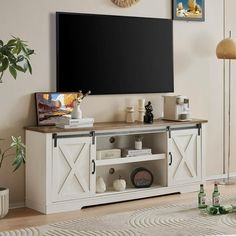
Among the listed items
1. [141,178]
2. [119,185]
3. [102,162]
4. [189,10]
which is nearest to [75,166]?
[102,162]

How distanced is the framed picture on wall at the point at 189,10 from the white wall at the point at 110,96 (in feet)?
0.21

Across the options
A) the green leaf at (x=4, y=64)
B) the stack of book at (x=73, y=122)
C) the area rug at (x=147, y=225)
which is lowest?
the area rug at (x=147, y=225)

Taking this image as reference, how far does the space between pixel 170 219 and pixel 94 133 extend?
112cm

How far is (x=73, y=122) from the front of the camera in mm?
5617

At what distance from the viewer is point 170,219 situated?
5199 millimetres

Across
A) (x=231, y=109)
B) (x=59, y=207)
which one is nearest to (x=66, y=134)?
(x=59, y=207)

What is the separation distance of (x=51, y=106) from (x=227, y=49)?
207cm

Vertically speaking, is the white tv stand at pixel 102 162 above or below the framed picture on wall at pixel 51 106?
below

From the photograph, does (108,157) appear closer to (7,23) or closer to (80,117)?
(80,117)

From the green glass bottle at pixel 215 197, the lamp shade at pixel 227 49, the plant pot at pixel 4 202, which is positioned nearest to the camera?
the plant pot at pixel 4 202

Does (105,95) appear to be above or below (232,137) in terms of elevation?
above

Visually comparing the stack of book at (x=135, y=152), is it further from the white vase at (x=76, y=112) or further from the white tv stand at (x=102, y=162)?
the white vase at (x=76, y=112)

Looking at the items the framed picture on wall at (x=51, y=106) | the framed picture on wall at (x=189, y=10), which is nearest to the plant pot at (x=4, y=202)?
the framed picture on wall at (x=51, y=106)

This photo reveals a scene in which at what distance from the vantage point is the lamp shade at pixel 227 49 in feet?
21.6
